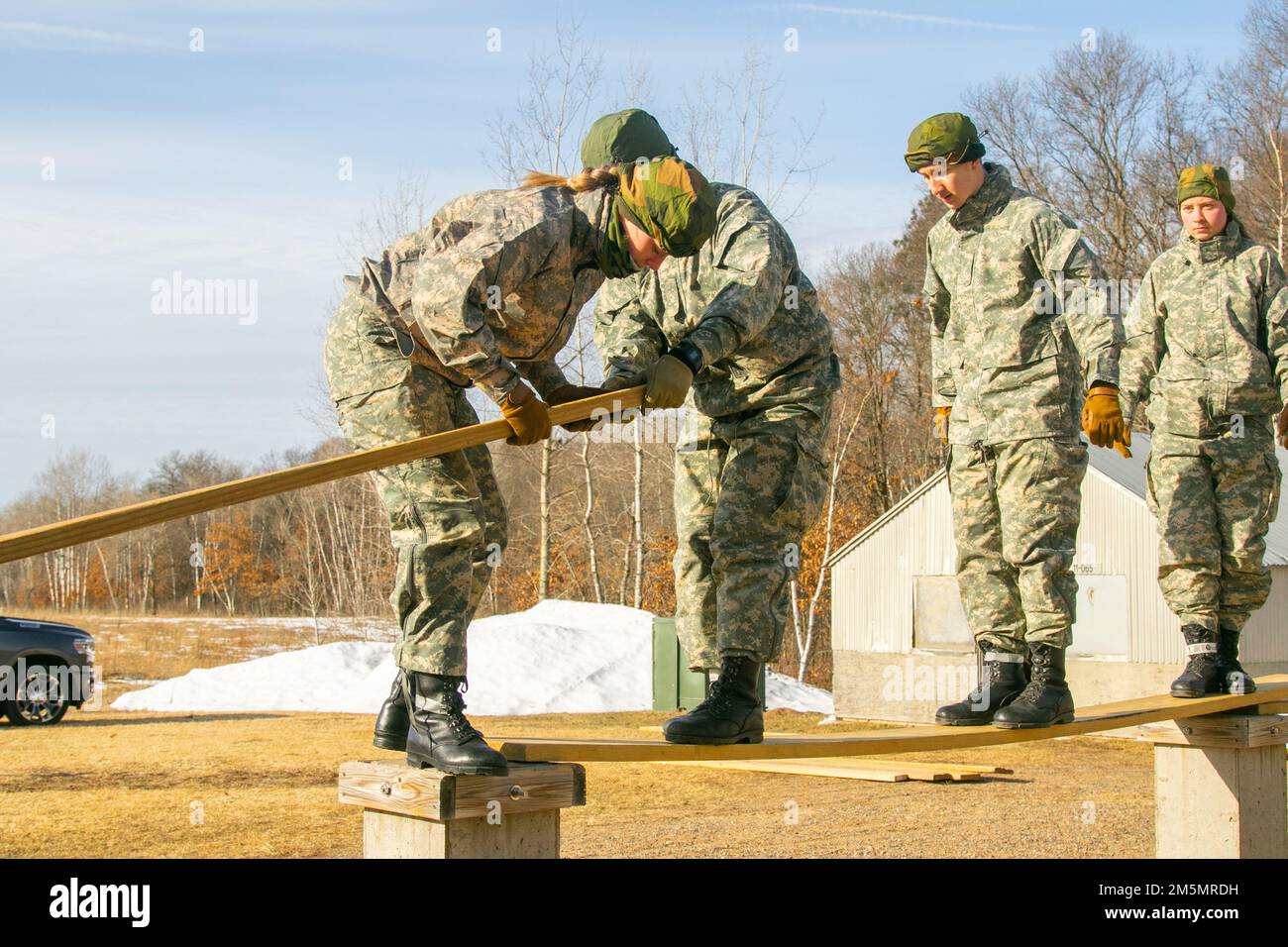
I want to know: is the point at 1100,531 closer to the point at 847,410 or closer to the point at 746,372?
the point at 746,372

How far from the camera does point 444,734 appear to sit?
3.97 metres

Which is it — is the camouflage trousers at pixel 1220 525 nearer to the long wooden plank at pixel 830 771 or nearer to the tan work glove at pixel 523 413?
the tan work glove at pixel 523 413

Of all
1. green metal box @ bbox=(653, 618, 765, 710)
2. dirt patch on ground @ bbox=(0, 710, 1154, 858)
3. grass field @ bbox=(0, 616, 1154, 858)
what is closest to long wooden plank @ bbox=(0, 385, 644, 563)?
grass field @ bbox=(0, 616, 1154, 858)

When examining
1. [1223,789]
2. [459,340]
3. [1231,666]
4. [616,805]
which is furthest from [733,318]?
[616,805]

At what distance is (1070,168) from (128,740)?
27.8 meters

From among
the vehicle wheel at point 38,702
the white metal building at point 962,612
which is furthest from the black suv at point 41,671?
the white metal building at point 962,612

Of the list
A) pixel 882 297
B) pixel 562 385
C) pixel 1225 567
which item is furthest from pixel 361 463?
pixel 882 297

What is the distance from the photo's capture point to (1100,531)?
17.4 meters

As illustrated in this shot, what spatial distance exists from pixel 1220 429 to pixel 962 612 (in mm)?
12452

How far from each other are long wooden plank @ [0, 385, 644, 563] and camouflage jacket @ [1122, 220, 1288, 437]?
3.73 metres

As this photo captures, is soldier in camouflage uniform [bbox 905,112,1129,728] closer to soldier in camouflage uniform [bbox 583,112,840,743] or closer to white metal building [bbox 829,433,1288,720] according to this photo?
soldier in camouflage uniform [bbox 583,112,840,743]

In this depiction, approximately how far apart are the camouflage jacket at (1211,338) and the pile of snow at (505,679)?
44.0 feet

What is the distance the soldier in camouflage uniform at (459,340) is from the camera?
389cm

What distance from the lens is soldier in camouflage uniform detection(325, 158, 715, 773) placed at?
3.89 m
